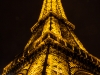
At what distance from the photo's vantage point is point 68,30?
26.2m

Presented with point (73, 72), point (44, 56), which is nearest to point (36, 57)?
point (44, 56)

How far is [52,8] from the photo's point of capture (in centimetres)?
2916

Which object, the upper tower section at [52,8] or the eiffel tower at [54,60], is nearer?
the eiffel tower at [54,60]

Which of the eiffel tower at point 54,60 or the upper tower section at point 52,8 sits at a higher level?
the upper tower section at point 52,8

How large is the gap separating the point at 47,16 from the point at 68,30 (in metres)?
2.67

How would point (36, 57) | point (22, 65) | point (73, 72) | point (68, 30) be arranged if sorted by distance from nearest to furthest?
point (73, 72) < point (36, 57) < point (22, 65) < point (68, 30)

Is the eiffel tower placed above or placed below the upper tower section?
below

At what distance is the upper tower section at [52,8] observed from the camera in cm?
2828

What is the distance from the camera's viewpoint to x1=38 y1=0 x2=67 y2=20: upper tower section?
28281 mm

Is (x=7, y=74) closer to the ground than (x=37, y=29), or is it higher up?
closer to the ground

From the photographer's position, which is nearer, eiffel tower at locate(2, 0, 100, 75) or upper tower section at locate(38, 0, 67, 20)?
eiffel tower at locate(2, 0, 100, 75)

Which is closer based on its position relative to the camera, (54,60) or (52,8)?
(54,60)

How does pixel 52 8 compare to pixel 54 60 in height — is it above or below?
above

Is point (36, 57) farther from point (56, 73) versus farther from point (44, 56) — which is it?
point (56, 73)
